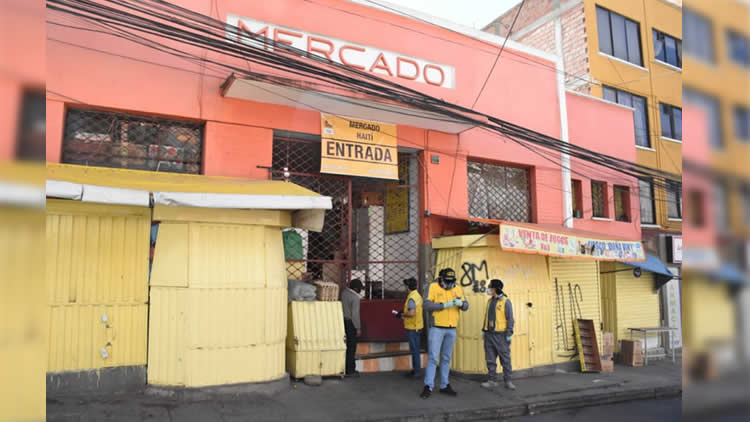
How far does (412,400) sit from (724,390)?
7360 mm

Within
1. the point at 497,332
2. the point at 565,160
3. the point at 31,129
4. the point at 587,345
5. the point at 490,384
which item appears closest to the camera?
the point at 31,129

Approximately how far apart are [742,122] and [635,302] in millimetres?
14139

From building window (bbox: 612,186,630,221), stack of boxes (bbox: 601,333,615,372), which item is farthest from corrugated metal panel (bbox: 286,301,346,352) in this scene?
building window (bbox: 612,186,630,221)

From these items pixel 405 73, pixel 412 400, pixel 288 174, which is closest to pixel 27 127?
pixel 412 400

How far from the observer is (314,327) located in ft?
28.1

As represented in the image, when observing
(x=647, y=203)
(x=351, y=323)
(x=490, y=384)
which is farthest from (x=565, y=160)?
(x=351, y=323)

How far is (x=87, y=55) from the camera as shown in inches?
314

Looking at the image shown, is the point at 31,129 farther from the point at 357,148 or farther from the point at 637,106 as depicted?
the point at 637,106

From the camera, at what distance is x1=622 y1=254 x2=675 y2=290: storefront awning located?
42.1ft

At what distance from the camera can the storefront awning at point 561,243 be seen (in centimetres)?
914

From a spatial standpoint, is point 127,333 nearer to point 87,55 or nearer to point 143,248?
point 143,248

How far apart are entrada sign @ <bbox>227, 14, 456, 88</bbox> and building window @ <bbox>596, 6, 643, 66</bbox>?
861cm

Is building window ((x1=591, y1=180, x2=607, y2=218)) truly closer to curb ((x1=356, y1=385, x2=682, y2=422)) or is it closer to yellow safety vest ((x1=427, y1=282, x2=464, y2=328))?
curb ((x1=356, y1=385, x2=682, y2=422))

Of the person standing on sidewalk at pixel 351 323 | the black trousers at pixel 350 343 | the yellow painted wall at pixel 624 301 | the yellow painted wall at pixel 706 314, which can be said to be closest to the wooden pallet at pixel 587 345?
the yellow painted wall at pixel 624 301
